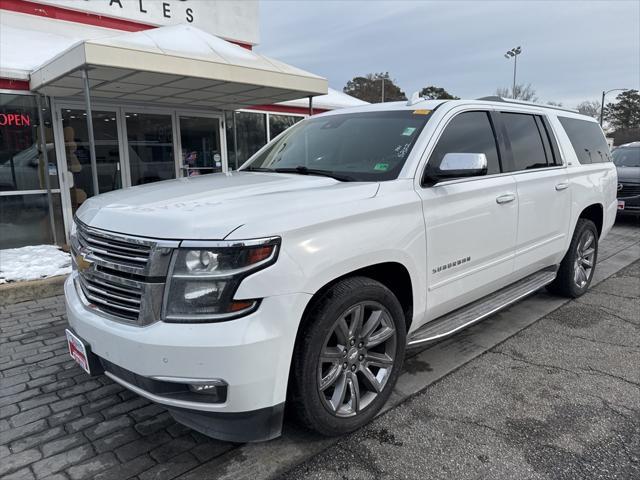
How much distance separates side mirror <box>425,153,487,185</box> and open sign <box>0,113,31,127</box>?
7403 mm

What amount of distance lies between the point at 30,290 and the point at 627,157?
43.2 ft

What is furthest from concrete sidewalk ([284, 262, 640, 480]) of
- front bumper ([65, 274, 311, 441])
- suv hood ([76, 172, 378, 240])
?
suv hood ([76, 172, 378, 240])

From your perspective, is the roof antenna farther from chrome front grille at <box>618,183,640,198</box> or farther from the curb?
chrome front grille at <box>618,183,640,198</box>

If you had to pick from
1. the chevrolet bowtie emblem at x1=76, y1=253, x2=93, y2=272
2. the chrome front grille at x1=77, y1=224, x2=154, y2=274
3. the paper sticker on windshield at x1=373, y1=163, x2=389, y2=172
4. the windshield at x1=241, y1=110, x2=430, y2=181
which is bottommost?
the chevrolet bowtie emblem at x1=76, y1=253, x2=93, y2=272

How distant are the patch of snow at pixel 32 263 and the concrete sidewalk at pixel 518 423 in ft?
15.6

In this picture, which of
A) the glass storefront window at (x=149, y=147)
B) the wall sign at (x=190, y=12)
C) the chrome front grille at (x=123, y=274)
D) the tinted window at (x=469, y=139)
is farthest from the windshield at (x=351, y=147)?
the wall sign at (x=190, y=12)

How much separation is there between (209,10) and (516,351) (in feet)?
36.8

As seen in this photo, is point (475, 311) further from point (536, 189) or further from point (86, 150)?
point (86, 150)

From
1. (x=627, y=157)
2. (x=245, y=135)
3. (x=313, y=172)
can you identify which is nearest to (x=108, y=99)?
(x=245, y=135)

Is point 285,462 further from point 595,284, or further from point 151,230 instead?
point 595,284

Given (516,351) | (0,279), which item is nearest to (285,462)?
(516,351)

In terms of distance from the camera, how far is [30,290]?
5.50 metres

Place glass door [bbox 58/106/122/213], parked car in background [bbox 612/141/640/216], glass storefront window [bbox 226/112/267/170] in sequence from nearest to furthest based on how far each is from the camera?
glass door [bbox 58/106/122/213]
parked car in background [bbox 612/141/640/216]
glass storefront window [bbox 226/112/267/170]

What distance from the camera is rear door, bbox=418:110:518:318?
312 centimetres
